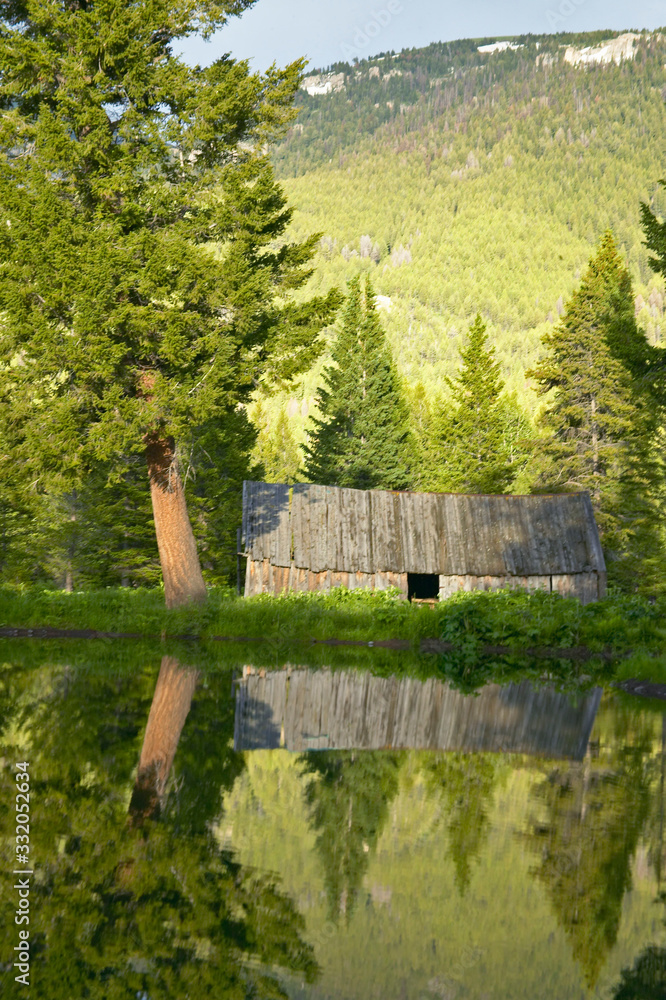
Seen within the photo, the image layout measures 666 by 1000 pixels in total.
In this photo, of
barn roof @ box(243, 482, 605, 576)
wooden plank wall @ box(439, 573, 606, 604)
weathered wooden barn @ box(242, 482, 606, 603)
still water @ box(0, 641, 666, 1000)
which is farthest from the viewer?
wooden plank wall @ box(439, 573, 606, 604)

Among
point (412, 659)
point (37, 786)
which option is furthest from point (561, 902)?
point (412, 659)

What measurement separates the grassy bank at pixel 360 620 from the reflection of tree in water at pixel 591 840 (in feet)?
42.1

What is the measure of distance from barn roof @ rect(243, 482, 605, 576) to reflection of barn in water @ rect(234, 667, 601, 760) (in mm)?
13825

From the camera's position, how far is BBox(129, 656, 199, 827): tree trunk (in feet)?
23.0

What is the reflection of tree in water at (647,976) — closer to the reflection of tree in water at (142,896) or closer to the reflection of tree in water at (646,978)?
the reflection of tree in water at (646,978)

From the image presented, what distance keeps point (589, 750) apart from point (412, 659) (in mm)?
9739

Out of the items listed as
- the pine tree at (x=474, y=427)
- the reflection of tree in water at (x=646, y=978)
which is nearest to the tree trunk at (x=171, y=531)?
the reflection of tree in water at (x=646, y=978)

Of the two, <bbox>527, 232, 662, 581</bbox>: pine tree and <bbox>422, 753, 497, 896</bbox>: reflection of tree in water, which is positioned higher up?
<bbox>527, 232, 662, 581</bbox>: pine tree

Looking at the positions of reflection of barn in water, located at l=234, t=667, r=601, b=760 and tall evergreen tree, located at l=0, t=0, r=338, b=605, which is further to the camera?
tall evergreen tree, located at l=0, t=0, r=338, b=605

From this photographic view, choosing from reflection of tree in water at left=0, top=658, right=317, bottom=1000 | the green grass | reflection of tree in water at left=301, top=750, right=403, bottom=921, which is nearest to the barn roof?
the green grass

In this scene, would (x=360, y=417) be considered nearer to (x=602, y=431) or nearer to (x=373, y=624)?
(x=602, y=431)

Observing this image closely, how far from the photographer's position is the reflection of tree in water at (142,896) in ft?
14.4

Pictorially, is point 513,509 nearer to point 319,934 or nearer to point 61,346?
point 61,346

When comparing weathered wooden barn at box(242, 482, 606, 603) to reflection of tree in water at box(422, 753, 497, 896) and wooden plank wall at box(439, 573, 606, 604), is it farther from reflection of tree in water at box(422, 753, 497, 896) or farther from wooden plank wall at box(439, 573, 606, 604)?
reflection of tree in water at box(422, 753, 497, 896)
